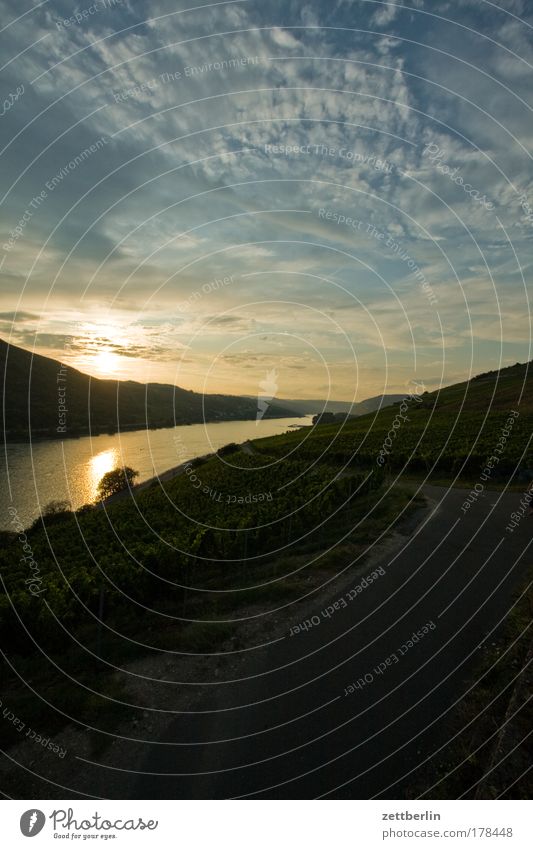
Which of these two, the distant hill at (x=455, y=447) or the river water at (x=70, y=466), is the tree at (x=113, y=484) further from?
the distant hill at (x=455, y=447)

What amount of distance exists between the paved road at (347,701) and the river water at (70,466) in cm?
4958

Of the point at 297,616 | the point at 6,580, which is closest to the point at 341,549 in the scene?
the point at 297,616

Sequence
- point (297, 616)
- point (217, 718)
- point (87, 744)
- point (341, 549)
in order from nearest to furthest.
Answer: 1. point (87, 744)
2. point (217, 718)
3. point (297, 616)
4. point (341, 549)

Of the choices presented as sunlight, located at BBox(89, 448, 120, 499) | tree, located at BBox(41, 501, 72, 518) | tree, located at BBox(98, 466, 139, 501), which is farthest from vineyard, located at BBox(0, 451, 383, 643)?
sunlight, located at BBox(89, 448, 120, 499)

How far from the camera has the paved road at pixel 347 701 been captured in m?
8.61

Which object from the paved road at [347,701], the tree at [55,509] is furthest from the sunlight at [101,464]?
the paved road at [347,701]

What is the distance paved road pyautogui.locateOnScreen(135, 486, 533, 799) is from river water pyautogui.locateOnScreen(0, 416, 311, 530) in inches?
1952

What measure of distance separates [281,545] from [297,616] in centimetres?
900

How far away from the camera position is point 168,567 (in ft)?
64.8

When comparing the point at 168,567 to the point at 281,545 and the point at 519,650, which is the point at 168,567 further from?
the point at 519,650

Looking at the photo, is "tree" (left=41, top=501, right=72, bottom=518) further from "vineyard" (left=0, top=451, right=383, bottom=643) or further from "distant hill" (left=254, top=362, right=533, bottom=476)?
"distant hill" (left=254, top=362, right=533, bottom=476)

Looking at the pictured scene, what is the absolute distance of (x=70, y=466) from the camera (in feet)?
335

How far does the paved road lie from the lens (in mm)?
8609

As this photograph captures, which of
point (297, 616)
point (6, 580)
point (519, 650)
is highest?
point (519, 650)
